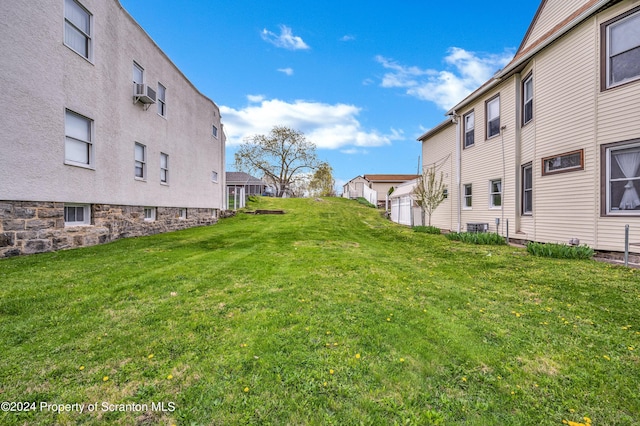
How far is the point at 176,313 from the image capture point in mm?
3674

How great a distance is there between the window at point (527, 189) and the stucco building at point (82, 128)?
14425mm

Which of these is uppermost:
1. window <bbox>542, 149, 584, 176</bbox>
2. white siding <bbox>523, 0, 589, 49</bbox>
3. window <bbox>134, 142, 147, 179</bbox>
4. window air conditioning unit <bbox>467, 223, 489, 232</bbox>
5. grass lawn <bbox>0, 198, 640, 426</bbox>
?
white siding <bbox>523, 0, 589, 49</bbox>

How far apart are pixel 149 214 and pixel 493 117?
50.2 feet

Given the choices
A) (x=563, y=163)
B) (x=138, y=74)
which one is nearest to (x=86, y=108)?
(x=138, y=74)

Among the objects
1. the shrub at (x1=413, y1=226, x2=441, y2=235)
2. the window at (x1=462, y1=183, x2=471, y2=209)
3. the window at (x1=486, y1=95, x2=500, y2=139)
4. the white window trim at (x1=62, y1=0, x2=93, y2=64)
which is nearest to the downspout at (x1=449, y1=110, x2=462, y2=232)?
the window at (x1=462, y1=183, x2=471, y2=209)

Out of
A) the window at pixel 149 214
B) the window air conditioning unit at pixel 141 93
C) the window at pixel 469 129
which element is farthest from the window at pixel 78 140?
the window at pixel 469 129

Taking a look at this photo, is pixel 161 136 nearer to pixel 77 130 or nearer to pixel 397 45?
pixel 77 130

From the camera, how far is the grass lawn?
6.86 feet

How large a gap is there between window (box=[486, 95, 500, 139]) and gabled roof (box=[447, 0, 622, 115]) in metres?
0.60

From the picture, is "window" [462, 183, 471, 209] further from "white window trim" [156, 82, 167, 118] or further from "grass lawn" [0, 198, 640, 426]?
"white window trim" [156, 82, 167, 118]

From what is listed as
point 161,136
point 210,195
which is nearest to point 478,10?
point 161,136

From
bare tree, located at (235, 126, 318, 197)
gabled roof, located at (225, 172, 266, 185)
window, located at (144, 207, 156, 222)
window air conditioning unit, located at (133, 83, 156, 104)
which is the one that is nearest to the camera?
window air conditioning unit, located at (133, 83, 156, 104)

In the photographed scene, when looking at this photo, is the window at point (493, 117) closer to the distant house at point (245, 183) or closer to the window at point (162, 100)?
the window at point (162, 100)

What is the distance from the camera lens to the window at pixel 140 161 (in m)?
11.2
